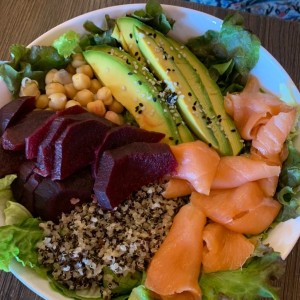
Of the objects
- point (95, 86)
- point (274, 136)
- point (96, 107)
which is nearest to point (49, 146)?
point (96, 107)

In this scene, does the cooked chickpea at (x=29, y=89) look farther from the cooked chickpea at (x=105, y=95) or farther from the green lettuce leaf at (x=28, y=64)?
the cooked chickpea at (x=105, y=95)

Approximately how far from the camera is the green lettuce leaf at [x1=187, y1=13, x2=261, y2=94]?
178 centimetres

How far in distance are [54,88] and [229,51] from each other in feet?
2.11

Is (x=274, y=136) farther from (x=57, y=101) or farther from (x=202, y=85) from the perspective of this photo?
(x=57, y=101)

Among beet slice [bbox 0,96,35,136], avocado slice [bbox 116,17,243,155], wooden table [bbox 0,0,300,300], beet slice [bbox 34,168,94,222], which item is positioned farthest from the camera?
wooden table [bbox 0,0,300,300]

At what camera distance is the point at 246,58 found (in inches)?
70.9

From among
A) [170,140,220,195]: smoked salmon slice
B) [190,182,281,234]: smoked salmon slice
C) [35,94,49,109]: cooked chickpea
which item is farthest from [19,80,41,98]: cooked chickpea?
[190,182,281,234]: smoked salmon slice

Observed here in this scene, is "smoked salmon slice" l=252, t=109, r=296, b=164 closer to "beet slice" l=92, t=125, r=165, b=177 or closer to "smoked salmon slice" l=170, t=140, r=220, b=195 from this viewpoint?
"smoked salmon slice" l=170, t=140, r=220, b=195

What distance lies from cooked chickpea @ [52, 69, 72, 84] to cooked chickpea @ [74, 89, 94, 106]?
0.08 metres

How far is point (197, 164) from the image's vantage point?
1543 millimetres

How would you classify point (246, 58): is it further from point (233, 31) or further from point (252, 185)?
point (252, 185)

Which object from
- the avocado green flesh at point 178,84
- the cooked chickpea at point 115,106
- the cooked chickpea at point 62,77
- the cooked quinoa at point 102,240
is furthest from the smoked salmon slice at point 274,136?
the cooked chickpea at point 62,77

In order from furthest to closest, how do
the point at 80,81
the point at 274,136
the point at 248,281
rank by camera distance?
the point at 80,81 < the point at 274,136 < the point at 248,281

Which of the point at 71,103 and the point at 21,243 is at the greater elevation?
the point at 71,103
